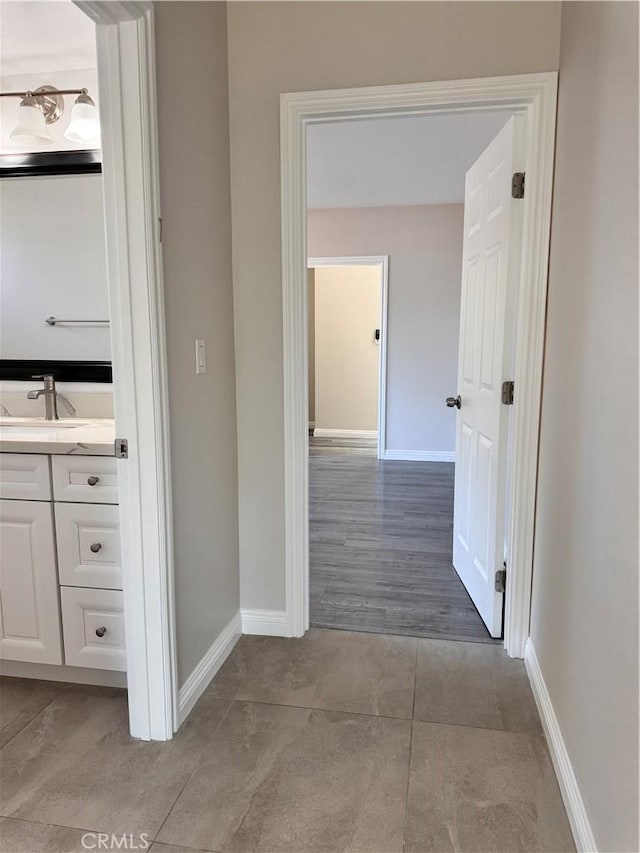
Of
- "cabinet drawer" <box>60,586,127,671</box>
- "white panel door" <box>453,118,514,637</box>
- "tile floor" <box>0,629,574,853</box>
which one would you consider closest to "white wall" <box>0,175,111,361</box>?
"cabinet drawer" <box>60,586,127,671</box>

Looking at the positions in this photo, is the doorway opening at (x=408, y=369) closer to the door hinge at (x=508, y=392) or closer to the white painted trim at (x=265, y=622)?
the door hinge at (x=508, y=392)

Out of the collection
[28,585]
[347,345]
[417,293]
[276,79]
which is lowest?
[28,585]

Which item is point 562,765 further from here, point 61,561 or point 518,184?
point 518,184

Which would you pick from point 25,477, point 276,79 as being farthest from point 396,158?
point 25,477

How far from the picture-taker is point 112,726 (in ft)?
5.99

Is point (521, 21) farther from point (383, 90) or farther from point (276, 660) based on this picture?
point (276, 660)

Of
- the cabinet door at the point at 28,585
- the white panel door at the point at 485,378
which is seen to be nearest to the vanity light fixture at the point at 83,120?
the cabinet door at the point at 28,585

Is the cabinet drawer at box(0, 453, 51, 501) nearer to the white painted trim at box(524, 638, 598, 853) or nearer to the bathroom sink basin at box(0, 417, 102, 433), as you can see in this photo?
the bathroom sink basin at box(0, 417, 102, 433)

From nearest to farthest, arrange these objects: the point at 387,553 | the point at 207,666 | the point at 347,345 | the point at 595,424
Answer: the point at 595,424
the point at 207,666
the point at 387,553
the point at 347,345

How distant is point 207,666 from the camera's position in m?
2.04

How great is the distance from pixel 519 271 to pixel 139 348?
1.39m

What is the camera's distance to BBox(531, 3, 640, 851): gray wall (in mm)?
1150

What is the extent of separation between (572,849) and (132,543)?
1.37m

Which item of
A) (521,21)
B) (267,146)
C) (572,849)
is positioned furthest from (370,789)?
(521,21)
